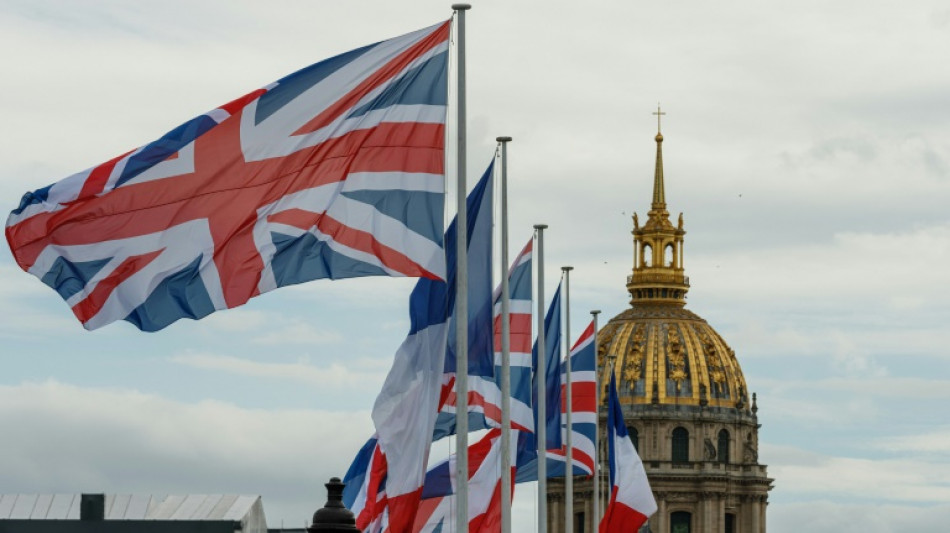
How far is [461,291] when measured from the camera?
3338cm

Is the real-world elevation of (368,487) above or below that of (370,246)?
below

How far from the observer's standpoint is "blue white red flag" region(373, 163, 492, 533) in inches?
1265

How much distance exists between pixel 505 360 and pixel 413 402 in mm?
10672

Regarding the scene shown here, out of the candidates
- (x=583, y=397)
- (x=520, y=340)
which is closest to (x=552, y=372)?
(x=583, y=397)

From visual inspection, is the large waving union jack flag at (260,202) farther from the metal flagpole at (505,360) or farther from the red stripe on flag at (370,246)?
the metal flagpole at (505,360)

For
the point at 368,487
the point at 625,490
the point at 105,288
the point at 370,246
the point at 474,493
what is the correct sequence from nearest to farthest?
1. the point at 105,288
2. the point at 370,246
3. the point at 368,487
4. the point at 474,493
5. the point at 625,490

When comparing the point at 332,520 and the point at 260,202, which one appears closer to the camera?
the point at 332,520

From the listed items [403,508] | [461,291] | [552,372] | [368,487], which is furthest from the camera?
[552,372]

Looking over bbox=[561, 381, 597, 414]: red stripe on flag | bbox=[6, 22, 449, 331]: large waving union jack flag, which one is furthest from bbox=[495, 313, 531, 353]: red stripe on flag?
bbox=[6, 22, 449, 331]: large waving union jack flag

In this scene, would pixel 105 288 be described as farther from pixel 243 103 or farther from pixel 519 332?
pixel 519 332

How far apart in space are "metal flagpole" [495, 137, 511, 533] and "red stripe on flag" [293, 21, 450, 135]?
1045 cm

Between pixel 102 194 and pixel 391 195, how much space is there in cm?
346

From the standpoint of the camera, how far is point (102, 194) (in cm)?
3073

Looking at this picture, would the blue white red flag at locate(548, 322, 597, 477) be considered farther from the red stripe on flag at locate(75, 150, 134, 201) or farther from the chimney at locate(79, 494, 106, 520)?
the chimney at locate(79, 494, 106, 520)
